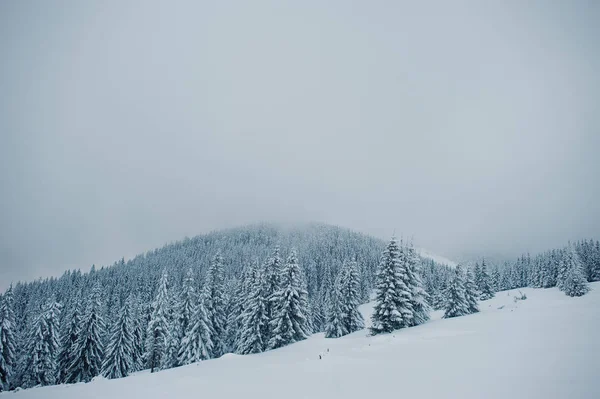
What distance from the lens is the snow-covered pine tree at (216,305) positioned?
135 feet

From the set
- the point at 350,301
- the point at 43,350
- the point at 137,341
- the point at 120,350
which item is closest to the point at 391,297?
the point at 350,301

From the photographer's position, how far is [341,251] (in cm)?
15150

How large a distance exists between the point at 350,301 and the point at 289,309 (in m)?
12.5

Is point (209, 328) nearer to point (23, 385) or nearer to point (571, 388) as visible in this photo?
point (23, 385)

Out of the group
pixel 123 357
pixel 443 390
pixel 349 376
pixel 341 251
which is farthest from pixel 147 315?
pixel 341 251

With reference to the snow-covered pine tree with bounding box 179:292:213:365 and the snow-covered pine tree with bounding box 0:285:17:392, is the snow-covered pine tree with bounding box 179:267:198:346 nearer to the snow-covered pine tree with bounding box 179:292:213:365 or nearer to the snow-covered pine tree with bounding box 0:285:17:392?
the snow-covered pine tree with bounding box 179:292:213:365

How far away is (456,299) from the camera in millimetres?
34156

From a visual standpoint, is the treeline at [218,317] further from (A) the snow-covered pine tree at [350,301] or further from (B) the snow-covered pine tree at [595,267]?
(B) the snow-covered pine tree at [595,267]

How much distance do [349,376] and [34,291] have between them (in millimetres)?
174311

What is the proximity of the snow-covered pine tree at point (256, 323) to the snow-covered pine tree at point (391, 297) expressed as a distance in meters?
13.9

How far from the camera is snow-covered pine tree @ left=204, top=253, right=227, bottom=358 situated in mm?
41281

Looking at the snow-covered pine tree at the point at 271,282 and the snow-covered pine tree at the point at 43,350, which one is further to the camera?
the snow-covered pine tree at the point at 43,350

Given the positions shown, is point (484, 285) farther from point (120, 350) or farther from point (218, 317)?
point (120, 350)

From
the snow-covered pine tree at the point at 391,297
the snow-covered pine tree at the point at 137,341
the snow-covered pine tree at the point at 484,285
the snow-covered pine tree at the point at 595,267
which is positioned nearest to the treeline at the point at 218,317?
the snow-covered pine tree at the point at 391,297
